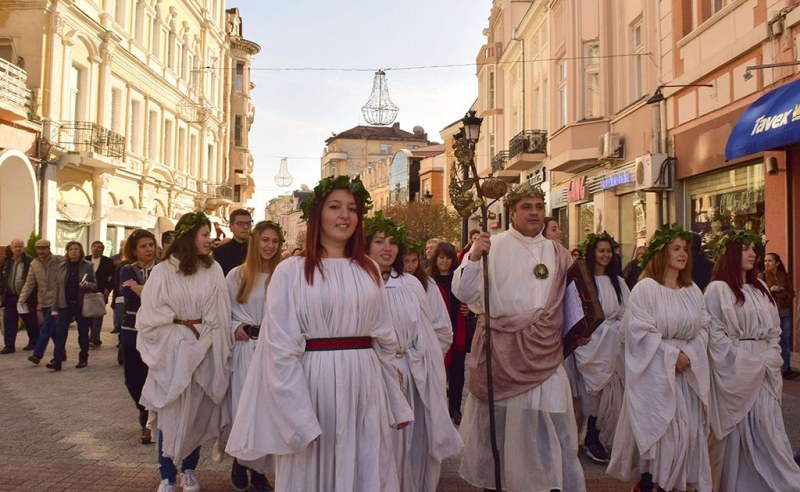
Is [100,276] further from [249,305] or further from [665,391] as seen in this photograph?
[665,391]

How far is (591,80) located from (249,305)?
16683mm

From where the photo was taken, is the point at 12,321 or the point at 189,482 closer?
the point at 189,482

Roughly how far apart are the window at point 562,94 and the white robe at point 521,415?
18.2m

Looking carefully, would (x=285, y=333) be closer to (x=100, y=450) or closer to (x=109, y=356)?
(x=100, y=450)

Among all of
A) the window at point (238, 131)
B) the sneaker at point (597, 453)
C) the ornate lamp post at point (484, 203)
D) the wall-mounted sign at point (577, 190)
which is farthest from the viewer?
the window at point (238, 131)

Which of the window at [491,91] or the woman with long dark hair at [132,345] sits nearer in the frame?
the woman with long dark hair at [132,345]

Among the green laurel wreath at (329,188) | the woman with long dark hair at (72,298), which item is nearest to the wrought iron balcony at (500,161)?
the woman with long dark hair at (72,298)

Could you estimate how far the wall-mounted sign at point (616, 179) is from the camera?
1730 cm

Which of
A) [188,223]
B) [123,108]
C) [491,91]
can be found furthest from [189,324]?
[491,91]

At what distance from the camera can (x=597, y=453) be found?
6176 millimetres

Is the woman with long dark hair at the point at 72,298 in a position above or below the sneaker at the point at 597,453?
above

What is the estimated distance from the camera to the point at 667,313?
16.4ft

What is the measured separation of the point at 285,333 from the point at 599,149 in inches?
668

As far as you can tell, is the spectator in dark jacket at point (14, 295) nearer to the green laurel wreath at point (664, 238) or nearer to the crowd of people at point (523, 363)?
the crowd of people at point (523, 363)
